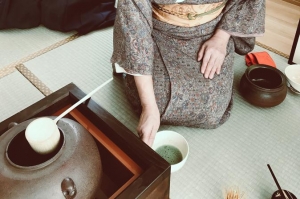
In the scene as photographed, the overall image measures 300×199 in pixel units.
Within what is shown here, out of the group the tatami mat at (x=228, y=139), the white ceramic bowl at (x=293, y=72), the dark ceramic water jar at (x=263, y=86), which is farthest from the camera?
the white ceramic bowl at (x=293, y=72)

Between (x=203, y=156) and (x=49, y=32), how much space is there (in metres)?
1.28

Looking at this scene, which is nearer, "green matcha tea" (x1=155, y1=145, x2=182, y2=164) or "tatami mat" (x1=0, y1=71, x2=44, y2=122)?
"green matcha tea" (x1=155, y1=145, x2=182, y2=164)

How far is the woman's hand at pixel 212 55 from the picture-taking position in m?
1.44

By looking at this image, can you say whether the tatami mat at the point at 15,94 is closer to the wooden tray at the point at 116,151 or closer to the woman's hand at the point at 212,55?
the wooden tray at the point at 116,151

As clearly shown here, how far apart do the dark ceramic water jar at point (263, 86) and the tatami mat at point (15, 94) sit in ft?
3.32

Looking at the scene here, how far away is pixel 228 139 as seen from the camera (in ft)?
4.97

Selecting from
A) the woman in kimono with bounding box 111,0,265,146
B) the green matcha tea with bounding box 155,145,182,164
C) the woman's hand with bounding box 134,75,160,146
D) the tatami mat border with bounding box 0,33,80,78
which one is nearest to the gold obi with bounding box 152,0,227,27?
the woman in kimono with bounding box 111,0,265,146

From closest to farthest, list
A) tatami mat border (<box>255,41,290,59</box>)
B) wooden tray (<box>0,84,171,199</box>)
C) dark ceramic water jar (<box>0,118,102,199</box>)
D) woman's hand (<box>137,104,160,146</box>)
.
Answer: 1. dark ceramic water jar (<box>0,118,102,199</box>)
2. wooden tray (<box>0,84,171,199</box>)
3. woman's hand (<box>137,104,160,146</box>)
4. tatami mat border (<box>255,41,290,59</box>)

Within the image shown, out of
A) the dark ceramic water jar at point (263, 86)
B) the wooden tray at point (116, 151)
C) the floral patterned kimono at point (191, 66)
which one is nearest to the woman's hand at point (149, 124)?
the floral patterned kimono at point (191, 66)

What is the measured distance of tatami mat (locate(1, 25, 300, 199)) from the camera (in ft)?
4.41

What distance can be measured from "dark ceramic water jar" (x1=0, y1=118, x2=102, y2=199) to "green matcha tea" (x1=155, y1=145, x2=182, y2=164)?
20.5 inches

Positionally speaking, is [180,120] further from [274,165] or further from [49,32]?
[49,32]

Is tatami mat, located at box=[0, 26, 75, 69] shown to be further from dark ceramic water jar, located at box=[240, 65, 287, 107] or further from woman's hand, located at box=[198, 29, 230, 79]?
dark ceramic water jar, located at box=[240, 65, 287, 107]

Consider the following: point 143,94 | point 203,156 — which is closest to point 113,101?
point 143,94
